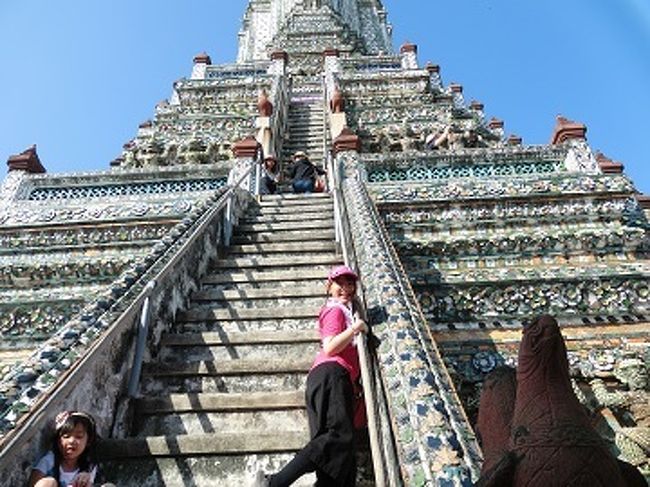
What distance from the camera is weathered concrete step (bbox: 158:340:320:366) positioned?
409cm

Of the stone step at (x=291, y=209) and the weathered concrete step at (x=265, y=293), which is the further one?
the stone step at (x=291, y=209)

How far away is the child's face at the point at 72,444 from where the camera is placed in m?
2.57

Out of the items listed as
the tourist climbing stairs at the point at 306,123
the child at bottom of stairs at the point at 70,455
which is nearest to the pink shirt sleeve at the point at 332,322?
the child at bottom of stairs at the point at 70,455

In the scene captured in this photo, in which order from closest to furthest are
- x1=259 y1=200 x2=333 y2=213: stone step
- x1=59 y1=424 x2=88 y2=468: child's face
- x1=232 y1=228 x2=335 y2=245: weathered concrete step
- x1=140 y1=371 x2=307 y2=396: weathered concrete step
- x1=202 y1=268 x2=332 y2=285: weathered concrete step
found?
1. x1=59 y1=424 x2=88 y2=468: child's face
2. x1=140 y1=371 x2=307 y2=396: weathered concrete step
3. x1=202 y1=268 x2=332 y2=285: weathered concrete step
4. x1=232 y1=228 x2=335 y2=245: weathered concrete step
5. x1=259 y1=200 x2=333 y2=213: stone step

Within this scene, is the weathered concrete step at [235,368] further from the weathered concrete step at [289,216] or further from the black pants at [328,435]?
the weathered concrete step at [289,216]

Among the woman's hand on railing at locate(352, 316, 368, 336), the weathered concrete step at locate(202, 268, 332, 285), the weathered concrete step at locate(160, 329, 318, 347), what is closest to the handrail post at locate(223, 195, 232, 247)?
the weathered concrete step at locate(202, 268, 332, 285)

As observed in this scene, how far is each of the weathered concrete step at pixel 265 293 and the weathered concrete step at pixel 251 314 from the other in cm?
30

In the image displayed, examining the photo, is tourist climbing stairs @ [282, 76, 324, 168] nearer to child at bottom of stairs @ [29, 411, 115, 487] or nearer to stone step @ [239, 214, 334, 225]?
stone step @ [239, 214, 334, 225]

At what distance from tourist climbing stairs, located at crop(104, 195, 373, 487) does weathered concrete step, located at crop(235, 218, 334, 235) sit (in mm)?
427

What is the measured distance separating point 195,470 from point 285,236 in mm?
3734

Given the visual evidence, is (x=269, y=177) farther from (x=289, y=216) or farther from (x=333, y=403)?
(x=333, y=403)

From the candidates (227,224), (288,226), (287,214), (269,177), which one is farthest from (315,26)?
(227,224)

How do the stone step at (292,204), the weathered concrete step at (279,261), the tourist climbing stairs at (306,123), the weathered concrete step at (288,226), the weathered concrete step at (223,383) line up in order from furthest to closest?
1. the tourist climbing stairs at (306,123)
2. the stone step at (292,204)
3. the weathered concrete step at (288,226)
4. the weathered concrete step at (279,261)
5. the weathered concrete step at (223,383)

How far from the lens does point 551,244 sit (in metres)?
6.19
